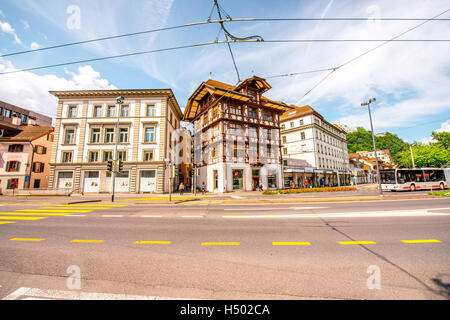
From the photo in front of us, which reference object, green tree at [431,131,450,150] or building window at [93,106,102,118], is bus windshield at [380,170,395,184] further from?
green tree at [431,131,450,150]

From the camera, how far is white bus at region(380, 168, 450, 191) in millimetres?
22203

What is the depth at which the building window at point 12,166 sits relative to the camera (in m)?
27.3

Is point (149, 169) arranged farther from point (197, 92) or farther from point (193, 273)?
point (193, 273)

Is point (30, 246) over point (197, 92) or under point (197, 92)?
under

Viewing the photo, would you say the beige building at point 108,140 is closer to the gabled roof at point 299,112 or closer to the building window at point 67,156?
the building window at point 67,156

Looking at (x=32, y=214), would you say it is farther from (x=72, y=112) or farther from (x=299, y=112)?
(x=299, y=112)

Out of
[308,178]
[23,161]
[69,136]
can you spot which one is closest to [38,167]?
[23,161]

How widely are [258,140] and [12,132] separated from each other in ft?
138

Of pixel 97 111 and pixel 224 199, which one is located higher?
pixel 97 111

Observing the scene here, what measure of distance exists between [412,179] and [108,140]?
4111 centimetres

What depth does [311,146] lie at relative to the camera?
38.2 meters

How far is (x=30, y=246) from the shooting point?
4426 mm

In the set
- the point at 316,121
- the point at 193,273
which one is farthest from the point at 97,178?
the point at 316,121

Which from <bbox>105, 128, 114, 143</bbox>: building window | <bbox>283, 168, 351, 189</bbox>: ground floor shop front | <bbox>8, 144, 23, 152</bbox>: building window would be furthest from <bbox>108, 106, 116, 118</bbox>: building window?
<bbox>283, 168, 351, 189</bbox>: ground floor shop front
